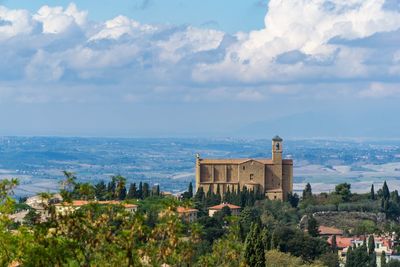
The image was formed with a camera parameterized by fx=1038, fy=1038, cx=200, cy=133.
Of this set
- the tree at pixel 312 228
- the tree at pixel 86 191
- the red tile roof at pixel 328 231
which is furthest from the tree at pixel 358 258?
the tree at pixel 86 191

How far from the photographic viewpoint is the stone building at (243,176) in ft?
218

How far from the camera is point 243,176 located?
66.8 metres

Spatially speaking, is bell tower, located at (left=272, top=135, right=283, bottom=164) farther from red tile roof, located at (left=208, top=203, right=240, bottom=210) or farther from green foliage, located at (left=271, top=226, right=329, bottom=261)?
green foliage, located at (left=271, top=226, right=329, bottom=261)

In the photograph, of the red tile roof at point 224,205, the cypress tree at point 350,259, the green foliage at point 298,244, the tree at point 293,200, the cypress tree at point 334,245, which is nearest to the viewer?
the green foliage at point 298,244

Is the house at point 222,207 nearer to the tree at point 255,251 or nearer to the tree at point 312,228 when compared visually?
the tree at point 312,228

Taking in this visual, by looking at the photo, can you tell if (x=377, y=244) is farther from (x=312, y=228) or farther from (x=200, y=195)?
(x=200, y=195)

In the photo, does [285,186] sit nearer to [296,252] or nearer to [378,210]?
[378,210]

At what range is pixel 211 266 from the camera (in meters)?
13.5

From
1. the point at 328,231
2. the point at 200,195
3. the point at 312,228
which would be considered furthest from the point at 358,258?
the point at 200,195

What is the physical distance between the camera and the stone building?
6650cm

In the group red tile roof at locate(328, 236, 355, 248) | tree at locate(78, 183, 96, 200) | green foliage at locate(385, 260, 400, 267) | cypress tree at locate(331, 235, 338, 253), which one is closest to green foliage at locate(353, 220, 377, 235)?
red tile roof at locate(328, 236, 355, 248)

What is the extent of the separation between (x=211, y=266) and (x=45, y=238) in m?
2.30

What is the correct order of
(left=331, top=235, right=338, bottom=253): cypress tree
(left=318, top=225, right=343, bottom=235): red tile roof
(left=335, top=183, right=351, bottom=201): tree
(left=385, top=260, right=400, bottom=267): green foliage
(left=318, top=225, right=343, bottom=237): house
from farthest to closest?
1. (left=335, top=183, right=351, bottom=201): tree
2. (left=318, top=225, right=343, bottom=235): red tile roof
3. (left=318, top=225, right=343, bottom=237): house
4. (left=331, top=235, right=338, bottom=253): cypress tree
5. (left=385, top=260, right=400, bottom=267): green foliage

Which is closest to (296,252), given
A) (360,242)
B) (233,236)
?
(360,242)
